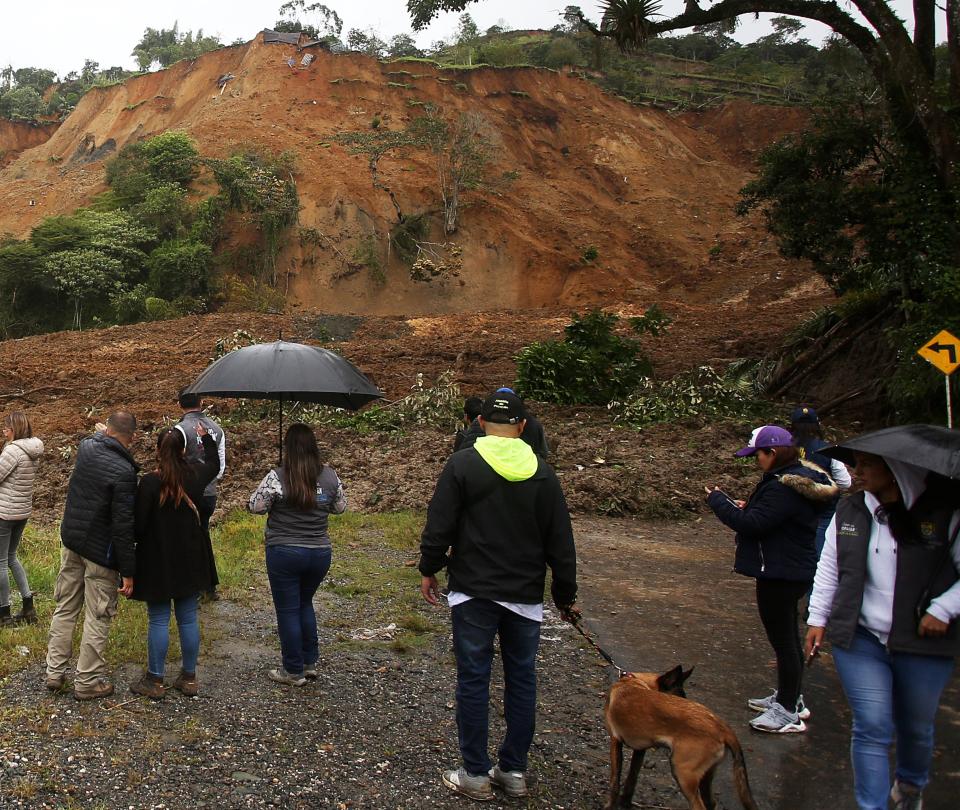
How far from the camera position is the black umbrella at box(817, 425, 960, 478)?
3252 millimetres

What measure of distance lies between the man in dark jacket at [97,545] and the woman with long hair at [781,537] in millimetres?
3094

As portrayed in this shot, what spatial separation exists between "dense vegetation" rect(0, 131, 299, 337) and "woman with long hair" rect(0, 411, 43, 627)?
24552 millimetres

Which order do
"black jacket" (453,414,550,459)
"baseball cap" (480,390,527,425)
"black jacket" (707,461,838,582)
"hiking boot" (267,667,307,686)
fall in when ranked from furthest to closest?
"black jacket" (453,414,550,459), "hiking boot" (267,667,307,686), "black jacket" (707,461,838,582), "baseball cap" (480,390,527,425)

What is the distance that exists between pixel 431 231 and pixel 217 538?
2906 centimetres

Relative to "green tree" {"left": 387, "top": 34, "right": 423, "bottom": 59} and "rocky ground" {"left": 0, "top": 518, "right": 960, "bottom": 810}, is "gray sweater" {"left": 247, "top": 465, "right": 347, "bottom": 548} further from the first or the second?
"green tree" {"left": 387, "top": 34, "right": 423, "bottom": 59}

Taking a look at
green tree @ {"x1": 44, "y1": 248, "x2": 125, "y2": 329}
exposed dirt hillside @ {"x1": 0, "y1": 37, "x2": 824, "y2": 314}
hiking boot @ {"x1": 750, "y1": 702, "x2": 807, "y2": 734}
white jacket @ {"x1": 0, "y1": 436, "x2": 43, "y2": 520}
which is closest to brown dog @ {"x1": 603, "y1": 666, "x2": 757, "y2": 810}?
hiking boot @ {"x1": 750, "y1": 702, "x2": 807, "y2": 734}

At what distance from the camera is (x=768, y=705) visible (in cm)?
523

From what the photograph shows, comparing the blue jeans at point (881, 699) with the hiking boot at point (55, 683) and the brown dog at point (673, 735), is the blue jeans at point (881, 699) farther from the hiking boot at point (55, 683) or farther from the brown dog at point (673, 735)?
the hiking boot at point (55, 683)

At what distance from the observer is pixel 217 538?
9688mm

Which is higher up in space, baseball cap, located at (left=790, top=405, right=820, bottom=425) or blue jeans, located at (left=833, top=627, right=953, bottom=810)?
baseball cap, located at (left=790, top=405, right=820, bottom=425)

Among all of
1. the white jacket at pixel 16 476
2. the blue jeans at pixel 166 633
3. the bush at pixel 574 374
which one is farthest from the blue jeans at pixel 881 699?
the bush at pixel 574 374

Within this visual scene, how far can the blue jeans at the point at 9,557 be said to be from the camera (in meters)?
6.41

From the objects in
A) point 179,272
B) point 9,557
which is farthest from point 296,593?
point 179,272

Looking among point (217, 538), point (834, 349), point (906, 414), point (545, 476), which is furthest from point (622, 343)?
point (545, 476)
